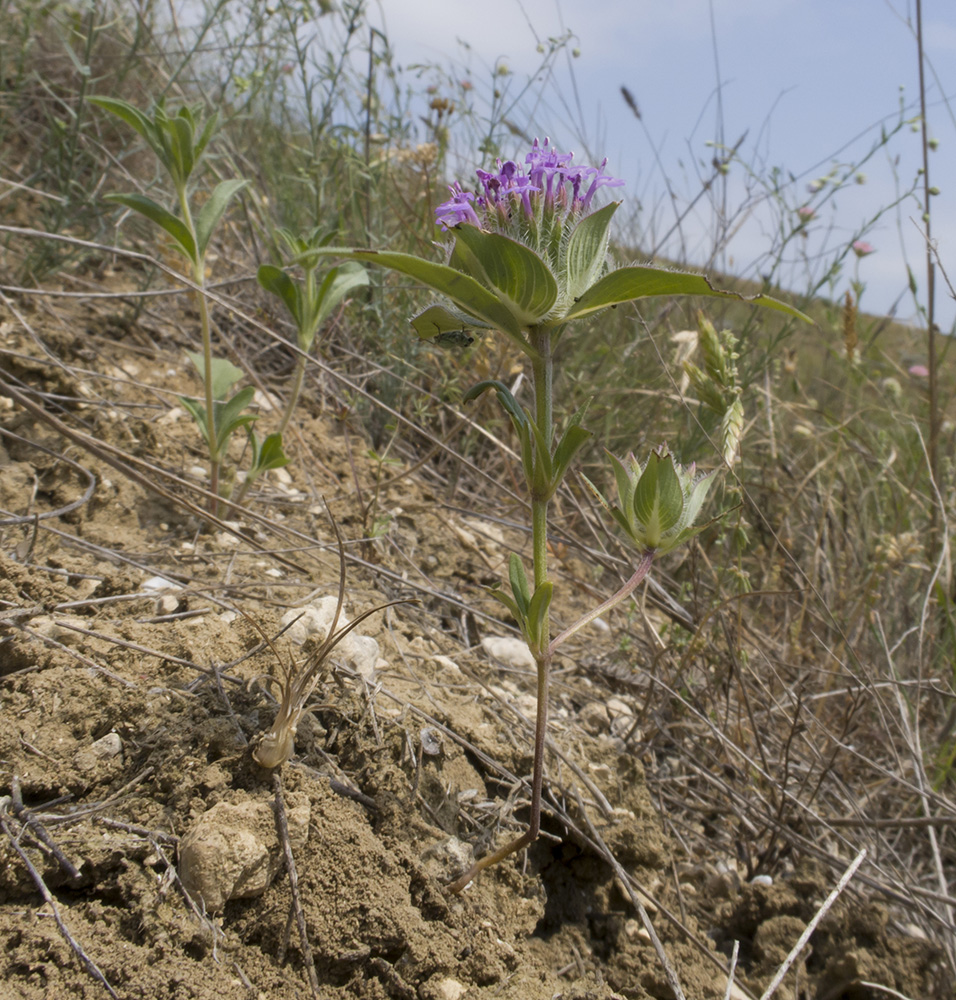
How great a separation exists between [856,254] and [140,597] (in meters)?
3.19

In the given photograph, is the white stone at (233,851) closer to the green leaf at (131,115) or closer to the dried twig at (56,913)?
the dried twig at (56,913)

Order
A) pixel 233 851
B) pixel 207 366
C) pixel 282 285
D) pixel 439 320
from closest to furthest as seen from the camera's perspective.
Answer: pixel 233 851 → pixel 439 320 → pixel 207 366 → pixel 282 285

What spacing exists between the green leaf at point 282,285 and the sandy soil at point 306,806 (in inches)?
22.3

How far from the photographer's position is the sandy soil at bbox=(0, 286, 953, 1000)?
3.53 feet

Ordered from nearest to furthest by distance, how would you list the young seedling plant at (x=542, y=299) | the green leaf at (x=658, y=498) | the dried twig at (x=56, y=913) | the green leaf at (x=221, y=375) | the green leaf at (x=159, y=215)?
Result: 1. the dried twig at (x=56, y=913)
2. the young seedling plant at (x=542, y=299)
3. the green leaf at (x=658, y=498)
4. the green leaf at (x=159, y=215)
5. the green leaf at (x=221, y=375)

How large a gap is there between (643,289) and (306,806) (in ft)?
3.21

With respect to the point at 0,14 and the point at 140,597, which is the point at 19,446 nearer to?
the point at 140,597

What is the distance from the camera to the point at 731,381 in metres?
1.65

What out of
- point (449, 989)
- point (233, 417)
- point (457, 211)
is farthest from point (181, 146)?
point (449, 989)

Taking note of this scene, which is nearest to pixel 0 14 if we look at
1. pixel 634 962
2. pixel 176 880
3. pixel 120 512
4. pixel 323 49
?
pixel 323 49

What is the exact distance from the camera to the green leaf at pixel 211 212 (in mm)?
1867

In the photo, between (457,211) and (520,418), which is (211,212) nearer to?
(457,211)

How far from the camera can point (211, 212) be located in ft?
6.19

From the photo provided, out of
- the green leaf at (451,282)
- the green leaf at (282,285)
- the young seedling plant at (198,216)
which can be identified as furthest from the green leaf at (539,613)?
the green leaf at (282,285)
